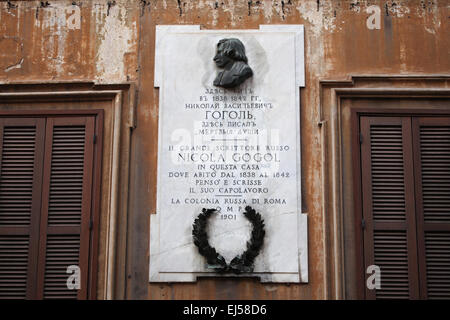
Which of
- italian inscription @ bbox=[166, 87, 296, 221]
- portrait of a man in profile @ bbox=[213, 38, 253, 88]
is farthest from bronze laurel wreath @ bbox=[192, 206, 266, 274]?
portrait of a man in profile @ bbox=[213, 38, 253, 88]

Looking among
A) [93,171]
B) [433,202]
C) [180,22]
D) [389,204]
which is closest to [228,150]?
[93,171]

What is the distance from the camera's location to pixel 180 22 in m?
10.8

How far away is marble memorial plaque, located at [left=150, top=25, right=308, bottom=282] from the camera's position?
9.98 metres

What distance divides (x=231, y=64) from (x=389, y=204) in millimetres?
2638

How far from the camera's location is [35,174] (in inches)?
405

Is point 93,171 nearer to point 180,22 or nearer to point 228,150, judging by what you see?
Answer: point 228,150

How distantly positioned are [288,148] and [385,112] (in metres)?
1.31

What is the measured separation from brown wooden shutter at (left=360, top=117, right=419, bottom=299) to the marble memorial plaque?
0.83m

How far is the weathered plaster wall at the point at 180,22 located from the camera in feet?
34.5

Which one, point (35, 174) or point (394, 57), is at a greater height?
point (394, 57)
